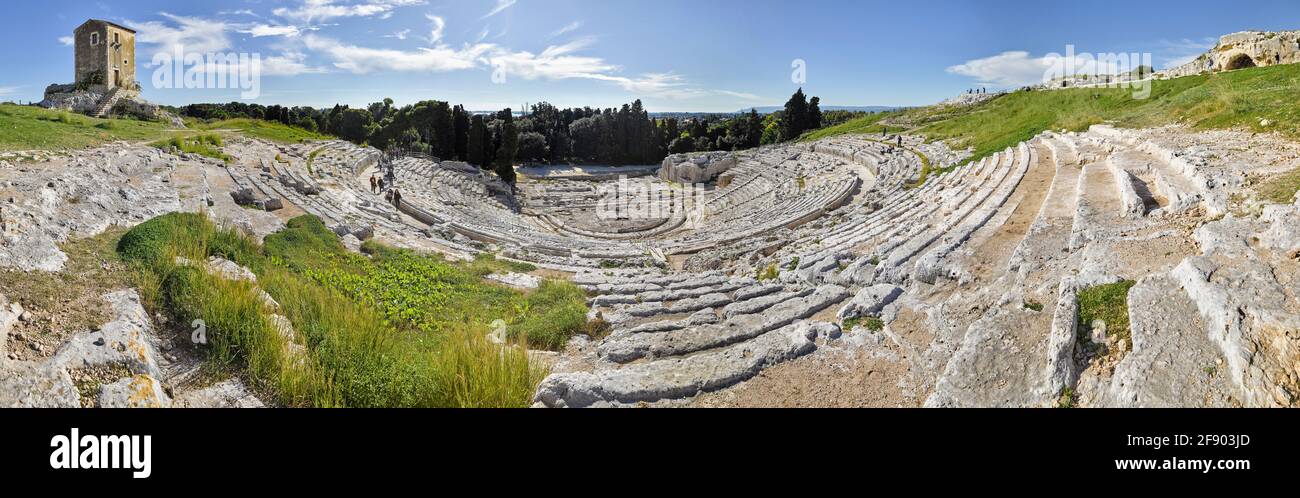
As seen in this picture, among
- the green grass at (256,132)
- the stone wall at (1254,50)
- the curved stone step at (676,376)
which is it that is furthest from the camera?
the green grass at (256,132)

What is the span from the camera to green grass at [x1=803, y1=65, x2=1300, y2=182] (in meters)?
11.3

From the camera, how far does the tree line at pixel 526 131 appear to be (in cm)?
4575

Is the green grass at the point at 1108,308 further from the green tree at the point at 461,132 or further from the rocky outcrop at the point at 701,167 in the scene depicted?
the green tree at the point at 461,132

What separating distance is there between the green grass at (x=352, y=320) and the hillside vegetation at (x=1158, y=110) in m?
12.6

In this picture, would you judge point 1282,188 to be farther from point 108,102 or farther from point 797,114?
point 797,114

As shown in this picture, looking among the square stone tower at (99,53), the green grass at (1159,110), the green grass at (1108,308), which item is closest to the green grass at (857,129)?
the green grass at (1159,110)

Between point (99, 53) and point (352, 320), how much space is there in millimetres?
39271

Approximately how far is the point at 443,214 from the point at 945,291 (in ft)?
59.0

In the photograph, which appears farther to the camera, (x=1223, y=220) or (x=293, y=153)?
(x=293, y=153)

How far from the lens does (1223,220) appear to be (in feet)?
19.6

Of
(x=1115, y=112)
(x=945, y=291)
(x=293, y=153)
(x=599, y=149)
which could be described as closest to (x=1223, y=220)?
(x=945, y=291)

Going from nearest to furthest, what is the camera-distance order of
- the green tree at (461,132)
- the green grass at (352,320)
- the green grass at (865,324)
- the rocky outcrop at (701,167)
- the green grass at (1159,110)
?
the green grass at (352,320) → the green grass at (865,324) → the green grass at (1159,110) → the rocky outcrop at (701,167) → the green tree at (461,132)

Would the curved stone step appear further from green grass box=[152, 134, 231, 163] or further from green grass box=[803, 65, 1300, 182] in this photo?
green grass box=[152, 134, 231, 163]
